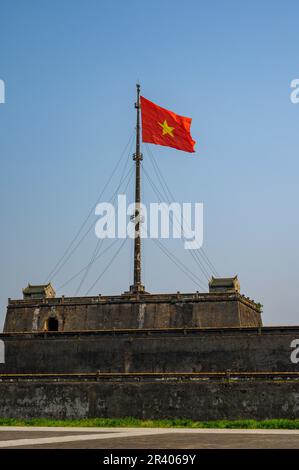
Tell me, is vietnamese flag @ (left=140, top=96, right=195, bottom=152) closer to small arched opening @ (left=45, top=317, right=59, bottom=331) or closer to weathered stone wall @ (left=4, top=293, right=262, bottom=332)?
weathered stone wall @ (left=4, top=293, right=262, bottom=332)

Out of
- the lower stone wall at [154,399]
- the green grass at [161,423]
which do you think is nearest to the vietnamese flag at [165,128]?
the lower stone wall at [154,399]

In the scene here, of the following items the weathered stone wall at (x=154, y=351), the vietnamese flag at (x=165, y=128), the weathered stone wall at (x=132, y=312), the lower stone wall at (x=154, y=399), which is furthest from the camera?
the vietnamese flag at (x=165, y=128)

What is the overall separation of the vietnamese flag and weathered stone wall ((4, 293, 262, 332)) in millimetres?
8707

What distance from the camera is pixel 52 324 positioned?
Result: 3722cm

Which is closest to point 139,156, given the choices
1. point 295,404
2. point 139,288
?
point 139,288

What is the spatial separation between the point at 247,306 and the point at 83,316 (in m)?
9.13

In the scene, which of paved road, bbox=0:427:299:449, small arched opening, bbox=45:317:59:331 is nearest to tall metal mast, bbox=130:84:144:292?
small arched opening, bbox=45:317:59:331

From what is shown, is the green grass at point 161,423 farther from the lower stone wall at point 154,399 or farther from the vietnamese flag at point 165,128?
the vietnamese flag at point 165,128

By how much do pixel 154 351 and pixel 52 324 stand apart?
794cm

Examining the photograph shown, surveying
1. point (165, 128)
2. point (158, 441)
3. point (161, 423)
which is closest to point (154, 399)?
point (161, 423)

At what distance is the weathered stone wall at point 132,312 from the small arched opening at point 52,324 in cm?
20

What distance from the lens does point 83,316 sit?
3641 centimetres

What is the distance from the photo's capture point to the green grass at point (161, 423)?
2525cm

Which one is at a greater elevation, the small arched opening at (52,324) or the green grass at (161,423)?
the small arched opening at (52,324)
